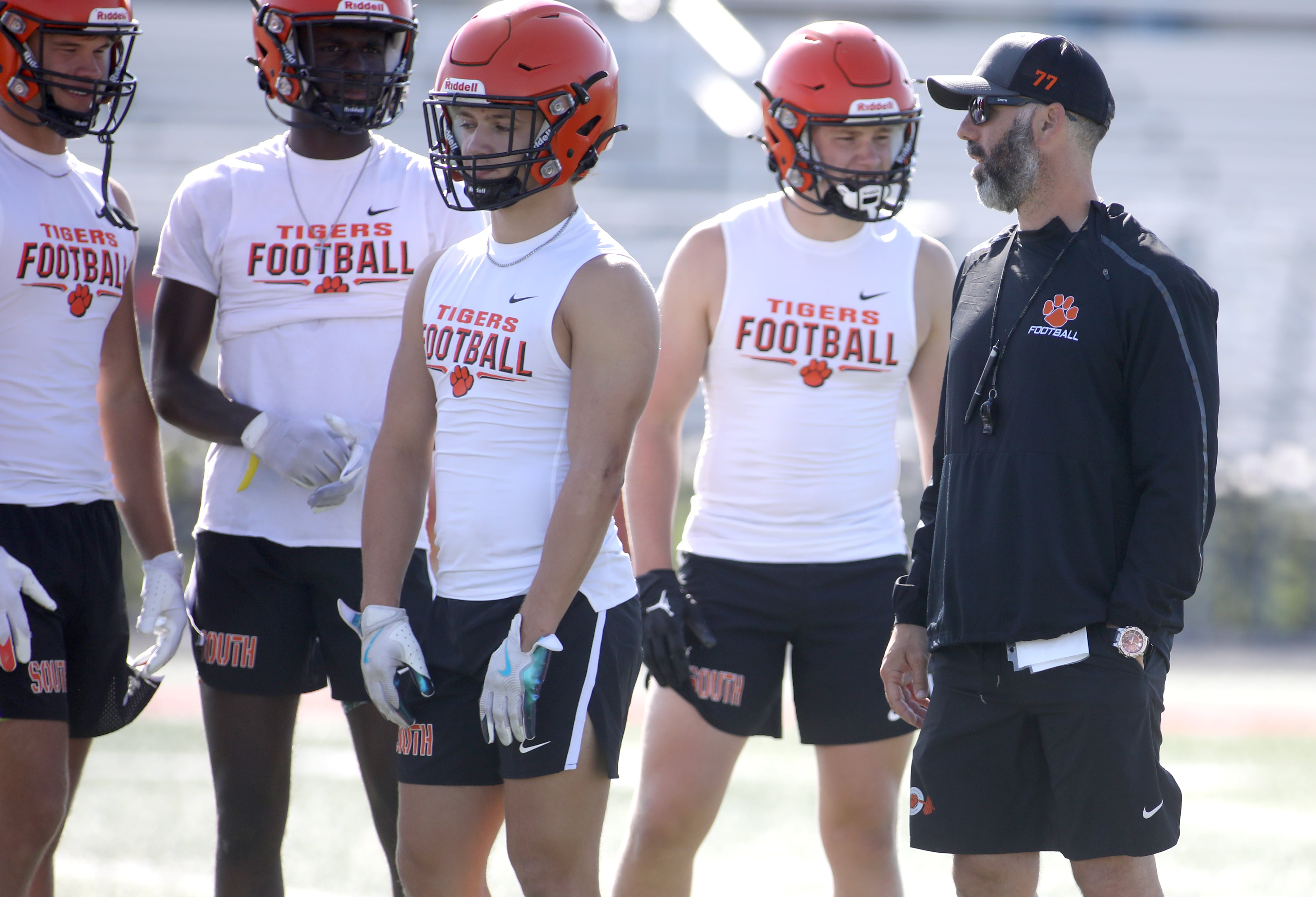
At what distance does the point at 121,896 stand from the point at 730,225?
2.80 metres

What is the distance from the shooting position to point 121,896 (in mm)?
4523

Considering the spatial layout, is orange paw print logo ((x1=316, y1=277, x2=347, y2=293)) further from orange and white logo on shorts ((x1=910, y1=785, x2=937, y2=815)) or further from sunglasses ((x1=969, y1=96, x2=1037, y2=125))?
orange and white logo on shorts ((x1=910, y1=785, x2=937, y2=815))

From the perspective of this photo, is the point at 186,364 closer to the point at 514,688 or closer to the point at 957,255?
the point at 514,688

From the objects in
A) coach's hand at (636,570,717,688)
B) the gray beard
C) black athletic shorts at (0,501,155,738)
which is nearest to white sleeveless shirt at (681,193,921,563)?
coach's hand at (636,570,717,688)

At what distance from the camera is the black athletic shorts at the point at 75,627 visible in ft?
9.92

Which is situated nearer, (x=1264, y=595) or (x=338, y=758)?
(x=338, y=758)

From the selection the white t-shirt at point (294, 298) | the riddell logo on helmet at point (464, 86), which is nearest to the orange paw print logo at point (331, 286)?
the white t-shirt at point (294, 298)

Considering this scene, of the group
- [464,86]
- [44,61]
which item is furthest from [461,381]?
[44,61]

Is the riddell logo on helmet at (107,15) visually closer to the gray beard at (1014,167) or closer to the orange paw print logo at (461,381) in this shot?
the orange paw print logo at (461,381)

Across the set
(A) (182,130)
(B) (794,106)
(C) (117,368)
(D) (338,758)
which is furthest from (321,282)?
(A) (182,130)

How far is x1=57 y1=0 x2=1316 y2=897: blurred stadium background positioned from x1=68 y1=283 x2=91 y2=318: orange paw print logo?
2174 millimetres

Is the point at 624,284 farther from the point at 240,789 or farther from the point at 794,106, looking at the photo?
the point at 240,789

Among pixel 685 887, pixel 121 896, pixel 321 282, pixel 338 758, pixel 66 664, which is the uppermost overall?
pixel 321 282

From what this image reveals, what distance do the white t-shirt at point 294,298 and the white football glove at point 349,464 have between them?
7 cm
